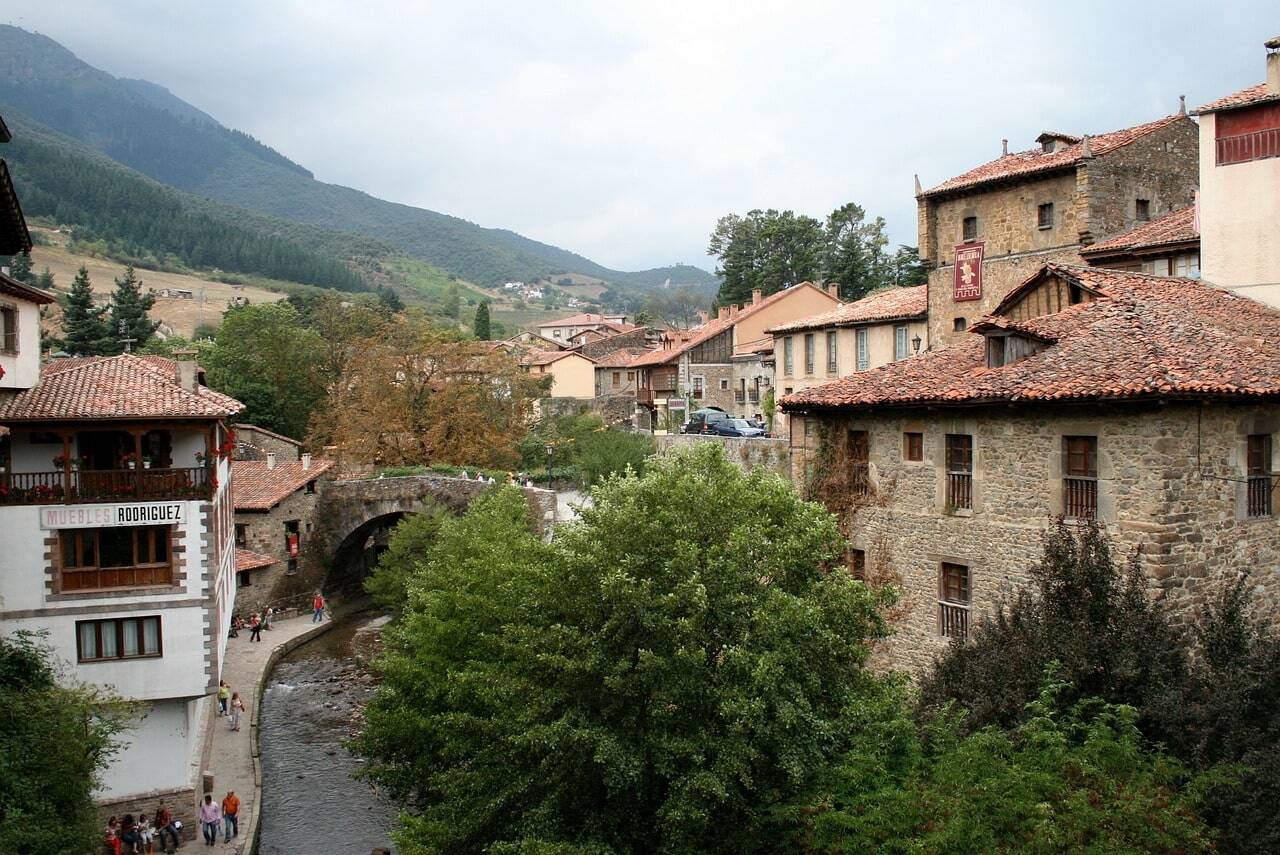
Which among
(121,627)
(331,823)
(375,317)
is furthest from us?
(375,317)

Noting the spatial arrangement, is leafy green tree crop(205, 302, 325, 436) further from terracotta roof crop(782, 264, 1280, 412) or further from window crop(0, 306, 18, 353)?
terracotta roof crop(782, 264, 1280, 412)

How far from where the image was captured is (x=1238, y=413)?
1652 centimetres

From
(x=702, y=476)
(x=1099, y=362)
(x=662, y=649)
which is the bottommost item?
(x=662, y=649)

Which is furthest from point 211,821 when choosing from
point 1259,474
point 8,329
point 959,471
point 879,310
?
point 879,310

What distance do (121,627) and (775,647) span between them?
58.2ft

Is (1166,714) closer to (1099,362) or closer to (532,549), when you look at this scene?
(1099,362)

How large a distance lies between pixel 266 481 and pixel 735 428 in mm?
21746

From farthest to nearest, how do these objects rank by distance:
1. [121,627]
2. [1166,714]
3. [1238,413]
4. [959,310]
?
[959,310] → [121,627] → [1238,413] → [1166,714]

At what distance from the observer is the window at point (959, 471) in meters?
19.0

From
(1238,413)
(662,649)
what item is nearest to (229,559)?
(662,649)

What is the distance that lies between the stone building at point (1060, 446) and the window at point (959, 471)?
1.1 inches

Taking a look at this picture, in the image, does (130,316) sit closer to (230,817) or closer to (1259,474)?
(230,817)

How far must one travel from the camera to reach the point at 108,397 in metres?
25.4

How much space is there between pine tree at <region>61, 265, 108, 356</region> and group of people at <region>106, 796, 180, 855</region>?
5519 centimetres
